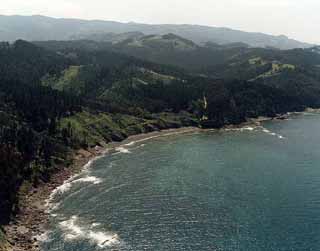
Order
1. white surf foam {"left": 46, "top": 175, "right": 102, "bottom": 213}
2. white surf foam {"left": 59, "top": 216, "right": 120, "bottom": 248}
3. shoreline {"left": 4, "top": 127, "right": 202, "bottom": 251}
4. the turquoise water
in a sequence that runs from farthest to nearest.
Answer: white surf foam {"left": 46, "top": 175, "right": 102, "bottom": 213}, shoreline {"left": 4, "top": 127, "right": 202, "bottom": 251}, white surf foam {"left": 59, "top": 216, "right": 120, "bottom": 248}, the turquoise water

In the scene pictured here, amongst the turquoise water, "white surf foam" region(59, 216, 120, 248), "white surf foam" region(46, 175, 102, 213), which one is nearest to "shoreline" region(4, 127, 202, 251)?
"white surf foam" region(46, 175, 102, 213)

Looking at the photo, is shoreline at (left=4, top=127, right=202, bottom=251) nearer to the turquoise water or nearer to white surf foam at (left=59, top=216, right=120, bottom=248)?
the turquoise water

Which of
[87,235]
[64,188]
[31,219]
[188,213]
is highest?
[188,213]

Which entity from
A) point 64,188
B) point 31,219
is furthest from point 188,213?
point 64,188

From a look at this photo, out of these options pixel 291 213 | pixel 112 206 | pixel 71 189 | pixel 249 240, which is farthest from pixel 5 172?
pixel 291 213

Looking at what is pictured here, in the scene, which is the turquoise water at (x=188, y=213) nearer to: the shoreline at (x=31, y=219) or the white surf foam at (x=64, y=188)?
the white surf foam at (x=64, y=188)

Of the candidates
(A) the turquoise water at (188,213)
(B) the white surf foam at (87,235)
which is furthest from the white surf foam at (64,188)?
(B) the white surf foam at (87,235)

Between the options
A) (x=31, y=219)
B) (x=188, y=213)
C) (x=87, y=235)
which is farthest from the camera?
(x=188, y=213)

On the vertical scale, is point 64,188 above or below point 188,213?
below

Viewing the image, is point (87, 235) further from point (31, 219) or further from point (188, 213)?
point (188, 213)
